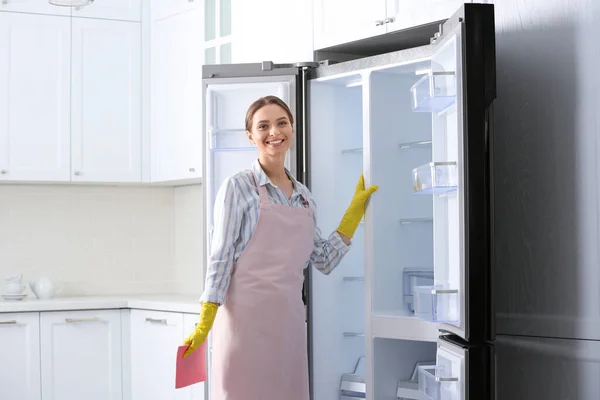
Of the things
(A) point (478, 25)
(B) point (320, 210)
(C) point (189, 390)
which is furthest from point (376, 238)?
(C) point (189, 390)

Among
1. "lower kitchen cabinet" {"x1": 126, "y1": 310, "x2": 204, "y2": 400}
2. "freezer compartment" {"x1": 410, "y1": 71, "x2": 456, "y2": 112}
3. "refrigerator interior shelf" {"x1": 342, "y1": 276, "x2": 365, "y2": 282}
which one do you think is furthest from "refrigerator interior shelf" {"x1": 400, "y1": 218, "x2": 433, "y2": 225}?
"lower kitchen cabinet" {"x1": 126, "y1": 310, "x2": 204, "y2": 400}

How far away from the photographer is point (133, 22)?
517 cm

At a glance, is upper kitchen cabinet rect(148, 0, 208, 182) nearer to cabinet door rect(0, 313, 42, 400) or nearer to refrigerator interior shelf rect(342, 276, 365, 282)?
cabinet door rect(0, 313, 42, 400)

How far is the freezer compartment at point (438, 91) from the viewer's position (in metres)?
2.58

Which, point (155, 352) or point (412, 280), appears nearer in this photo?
point (412, 280)

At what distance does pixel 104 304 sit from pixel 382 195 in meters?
1.95

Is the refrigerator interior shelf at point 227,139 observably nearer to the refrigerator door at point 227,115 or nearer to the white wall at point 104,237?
the refrigerator door at point 227,115

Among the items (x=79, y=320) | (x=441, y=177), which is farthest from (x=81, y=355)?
(x=441, y=177)

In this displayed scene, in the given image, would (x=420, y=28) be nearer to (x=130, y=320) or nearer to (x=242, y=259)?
(x=242, y=259)

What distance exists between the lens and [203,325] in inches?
121

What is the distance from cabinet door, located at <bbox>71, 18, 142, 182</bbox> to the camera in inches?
197

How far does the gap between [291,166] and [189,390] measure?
1385 millimetres

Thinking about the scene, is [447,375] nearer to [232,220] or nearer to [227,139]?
[232,220]

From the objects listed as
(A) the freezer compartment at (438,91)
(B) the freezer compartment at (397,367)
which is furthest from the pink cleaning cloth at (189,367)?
(A) the freezer compartment at (438,91)
